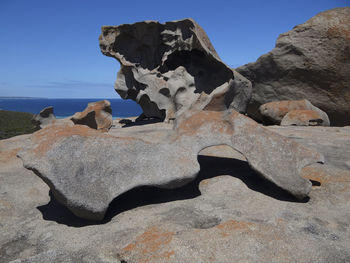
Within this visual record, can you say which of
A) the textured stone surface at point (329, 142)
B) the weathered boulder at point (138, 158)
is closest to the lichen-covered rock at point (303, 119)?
the textured stone surface at point (329, 142)

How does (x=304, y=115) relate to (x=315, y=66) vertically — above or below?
below

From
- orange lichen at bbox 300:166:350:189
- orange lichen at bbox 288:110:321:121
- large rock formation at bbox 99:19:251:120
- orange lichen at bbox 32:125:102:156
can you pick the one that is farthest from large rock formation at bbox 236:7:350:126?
orange lichen at bbox 32:125:102:156

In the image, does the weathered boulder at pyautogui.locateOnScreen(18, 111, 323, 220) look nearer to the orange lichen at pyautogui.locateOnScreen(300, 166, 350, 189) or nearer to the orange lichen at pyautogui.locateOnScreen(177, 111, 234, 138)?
the orange lichen at pyautogui.locateOnScreen(177, 111, 234, 138)

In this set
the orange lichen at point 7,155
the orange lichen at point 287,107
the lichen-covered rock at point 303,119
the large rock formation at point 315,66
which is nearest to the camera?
the orange lichen at point 7,155

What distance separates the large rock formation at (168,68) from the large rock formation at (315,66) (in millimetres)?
2221

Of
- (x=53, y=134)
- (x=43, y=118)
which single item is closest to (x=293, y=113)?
(x=53, y=134)

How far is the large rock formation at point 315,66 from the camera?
30.1 ft

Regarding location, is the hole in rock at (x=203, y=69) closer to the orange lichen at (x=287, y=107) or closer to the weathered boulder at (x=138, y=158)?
the orange lichen at (x=287, y=107)

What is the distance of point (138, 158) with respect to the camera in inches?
130

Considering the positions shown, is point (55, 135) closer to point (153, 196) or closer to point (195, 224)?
point (153, 196)

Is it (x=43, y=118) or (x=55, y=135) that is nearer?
(x=55, y=135)

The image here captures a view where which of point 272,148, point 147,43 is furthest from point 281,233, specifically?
point 147,43

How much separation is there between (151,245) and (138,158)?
111 centimetres

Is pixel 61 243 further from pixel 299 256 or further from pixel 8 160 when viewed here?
pixel 8 160
